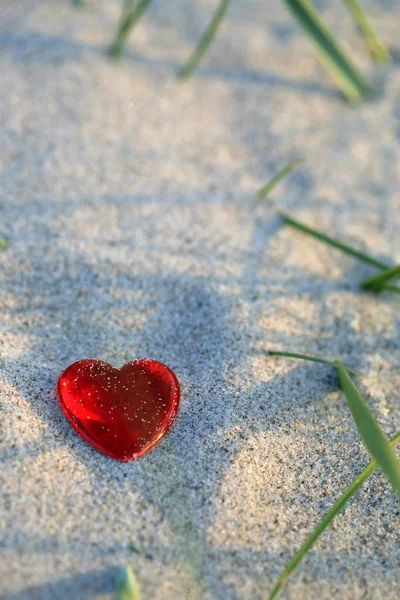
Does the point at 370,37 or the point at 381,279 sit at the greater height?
the point at 370,37

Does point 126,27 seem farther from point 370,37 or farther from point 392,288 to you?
point 392,288

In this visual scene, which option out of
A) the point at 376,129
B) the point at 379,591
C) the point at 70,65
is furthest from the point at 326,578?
the point at 70,65

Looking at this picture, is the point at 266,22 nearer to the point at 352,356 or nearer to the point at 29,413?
the point at 352,356

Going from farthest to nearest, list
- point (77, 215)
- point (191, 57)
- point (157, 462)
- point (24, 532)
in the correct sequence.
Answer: point (191, 57)
point (77, 215)
point (157, 462)
point (24, 532)

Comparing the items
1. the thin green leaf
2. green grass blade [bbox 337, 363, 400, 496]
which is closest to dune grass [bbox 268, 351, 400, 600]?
green grass blade [bbox 337, 363, 400, 496]

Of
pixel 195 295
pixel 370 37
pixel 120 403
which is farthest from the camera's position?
pixel 370 37

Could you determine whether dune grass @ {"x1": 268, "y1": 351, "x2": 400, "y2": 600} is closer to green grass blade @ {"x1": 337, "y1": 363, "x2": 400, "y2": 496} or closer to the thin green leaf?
green grass blade @ {"x1": 337, "y1": 363, "x2": 400, "y2": 496}

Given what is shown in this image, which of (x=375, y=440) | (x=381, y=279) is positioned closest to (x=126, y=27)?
(x=381, y=279)
